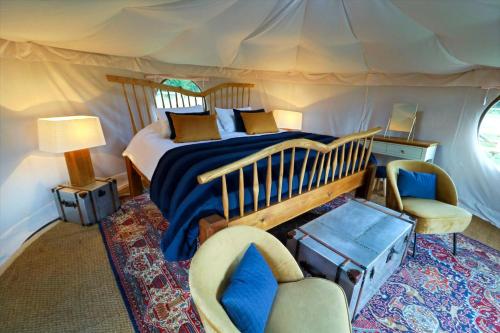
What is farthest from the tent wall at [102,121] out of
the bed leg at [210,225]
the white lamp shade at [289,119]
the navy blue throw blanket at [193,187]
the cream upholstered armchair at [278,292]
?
the cream upholstered armchair at [278,292]

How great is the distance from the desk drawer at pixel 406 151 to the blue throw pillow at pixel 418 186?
2.69ft

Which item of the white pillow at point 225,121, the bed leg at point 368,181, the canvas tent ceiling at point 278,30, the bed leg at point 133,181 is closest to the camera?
the canvas tent ceiling at point 278,30

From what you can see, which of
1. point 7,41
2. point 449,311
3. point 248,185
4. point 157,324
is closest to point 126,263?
point 157,324

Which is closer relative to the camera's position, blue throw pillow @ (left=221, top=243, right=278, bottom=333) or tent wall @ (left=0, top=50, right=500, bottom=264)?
blue throw pillow @ (left=221, top=243, right=278, bottom=333)

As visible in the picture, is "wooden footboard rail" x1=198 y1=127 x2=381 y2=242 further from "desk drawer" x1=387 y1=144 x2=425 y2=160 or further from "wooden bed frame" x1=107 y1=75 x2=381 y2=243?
"desk drawer" x1=387 y1=144 x2=425 y2=160

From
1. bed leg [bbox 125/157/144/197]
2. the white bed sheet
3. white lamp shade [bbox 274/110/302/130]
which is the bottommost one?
bed leg [bbox 125/157/144/197]

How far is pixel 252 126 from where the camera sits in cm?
294

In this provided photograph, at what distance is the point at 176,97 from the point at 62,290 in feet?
8.80

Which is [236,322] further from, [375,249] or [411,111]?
[411,111]

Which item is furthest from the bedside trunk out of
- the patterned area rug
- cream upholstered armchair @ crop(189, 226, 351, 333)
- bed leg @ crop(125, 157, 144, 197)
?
cream upholstered armchair @ crop(189, 226, 351, 333)

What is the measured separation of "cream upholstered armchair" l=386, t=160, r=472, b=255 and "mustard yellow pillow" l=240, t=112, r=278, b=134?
154cm

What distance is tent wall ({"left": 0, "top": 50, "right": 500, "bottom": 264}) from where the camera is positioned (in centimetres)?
191

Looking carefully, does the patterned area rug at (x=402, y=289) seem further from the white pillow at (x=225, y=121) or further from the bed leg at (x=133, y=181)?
the white pillow at (x=225, y=121)

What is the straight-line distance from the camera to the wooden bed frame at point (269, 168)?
4.23ft
